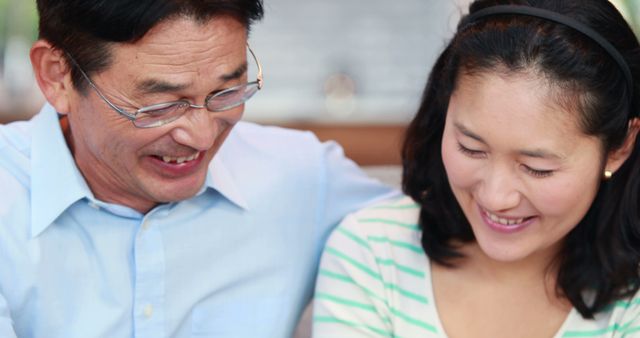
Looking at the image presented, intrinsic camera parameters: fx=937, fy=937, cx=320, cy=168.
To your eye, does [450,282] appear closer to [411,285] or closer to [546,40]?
[411,285]

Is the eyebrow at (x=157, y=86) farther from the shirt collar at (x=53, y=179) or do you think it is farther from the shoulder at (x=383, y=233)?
the shoulder at (x=383, y=233)

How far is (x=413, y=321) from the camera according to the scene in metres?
1.89

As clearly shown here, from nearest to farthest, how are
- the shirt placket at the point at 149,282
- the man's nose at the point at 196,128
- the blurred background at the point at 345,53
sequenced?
the man's nose at the point at 196,128, the shirt placket at the point at 149,282, the blurred background at the point at 345,53

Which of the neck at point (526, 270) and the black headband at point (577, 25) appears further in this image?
the neck at point (526, 270)

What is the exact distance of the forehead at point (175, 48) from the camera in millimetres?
1677

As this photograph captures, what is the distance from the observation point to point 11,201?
1.79 metres

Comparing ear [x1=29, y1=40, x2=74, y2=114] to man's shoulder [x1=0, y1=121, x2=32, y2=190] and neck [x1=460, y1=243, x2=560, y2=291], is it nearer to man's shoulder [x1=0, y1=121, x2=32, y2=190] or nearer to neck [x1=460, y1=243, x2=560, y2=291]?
man's shoulder [x1=0, y1=121, x2=32, y2=190]

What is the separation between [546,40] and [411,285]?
581 mm

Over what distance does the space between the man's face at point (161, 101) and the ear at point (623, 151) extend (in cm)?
70

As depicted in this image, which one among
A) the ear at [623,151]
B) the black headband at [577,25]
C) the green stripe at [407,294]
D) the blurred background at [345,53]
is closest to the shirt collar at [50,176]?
the green stripe at [407,294]

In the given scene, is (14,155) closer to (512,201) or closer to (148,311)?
(148,311)

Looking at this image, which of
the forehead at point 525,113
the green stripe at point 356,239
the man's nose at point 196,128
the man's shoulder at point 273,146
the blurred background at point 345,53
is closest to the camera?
the forehead at point 525,113

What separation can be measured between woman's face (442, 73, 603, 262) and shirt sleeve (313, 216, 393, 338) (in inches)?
10.5

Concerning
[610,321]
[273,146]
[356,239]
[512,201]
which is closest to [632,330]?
[610,321]
